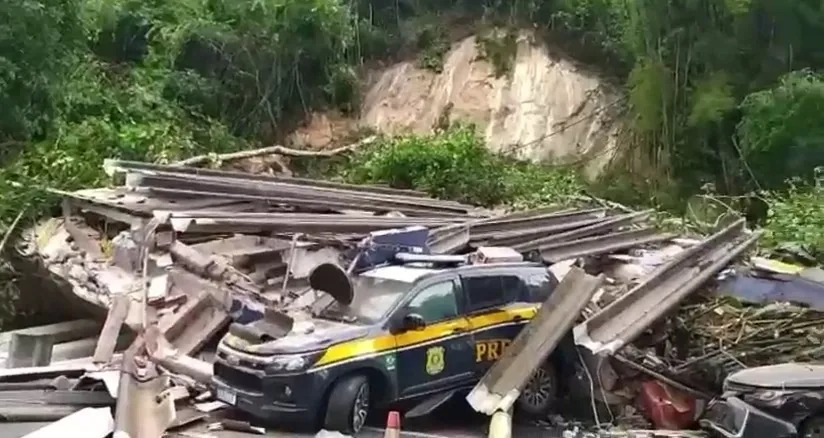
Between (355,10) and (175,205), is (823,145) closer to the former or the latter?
(175,205)

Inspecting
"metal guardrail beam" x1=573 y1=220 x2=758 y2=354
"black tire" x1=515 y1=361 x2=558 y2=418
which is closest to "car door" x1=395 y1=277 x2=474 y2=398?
"black tire" x1=515 y1=361 x2=558 y2=418

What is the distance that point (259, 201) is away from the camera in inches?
623

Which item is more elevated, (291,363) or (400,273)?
(400,273)

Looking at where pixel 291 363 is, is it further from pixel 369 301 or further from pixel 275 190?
pixel 275 190

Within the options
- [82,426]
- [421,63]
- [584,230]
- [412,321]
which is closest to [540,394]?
[412,321]

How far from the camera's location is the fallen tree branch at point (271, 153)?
1986cm

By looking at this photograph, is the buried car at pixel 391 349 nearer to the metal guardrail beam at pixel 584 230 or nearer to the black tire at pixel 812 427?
the black tire at pixel 812 427

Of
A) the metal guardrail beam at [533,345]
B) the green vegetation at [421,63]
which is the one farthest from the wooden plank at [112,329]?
the green vegetation at [421,63]

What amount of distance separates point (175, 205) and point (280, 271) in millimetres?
2613

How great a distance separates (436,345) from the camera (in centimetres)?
986

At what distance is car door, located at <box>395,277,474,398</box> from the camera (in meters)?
9.68

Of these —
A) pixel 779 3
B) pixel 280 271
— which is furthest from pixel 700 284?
pixel 779 3

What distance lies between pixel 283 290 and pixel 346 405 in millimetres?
3556

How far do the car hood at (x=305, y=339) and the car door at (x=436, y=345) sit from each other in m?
0.50
